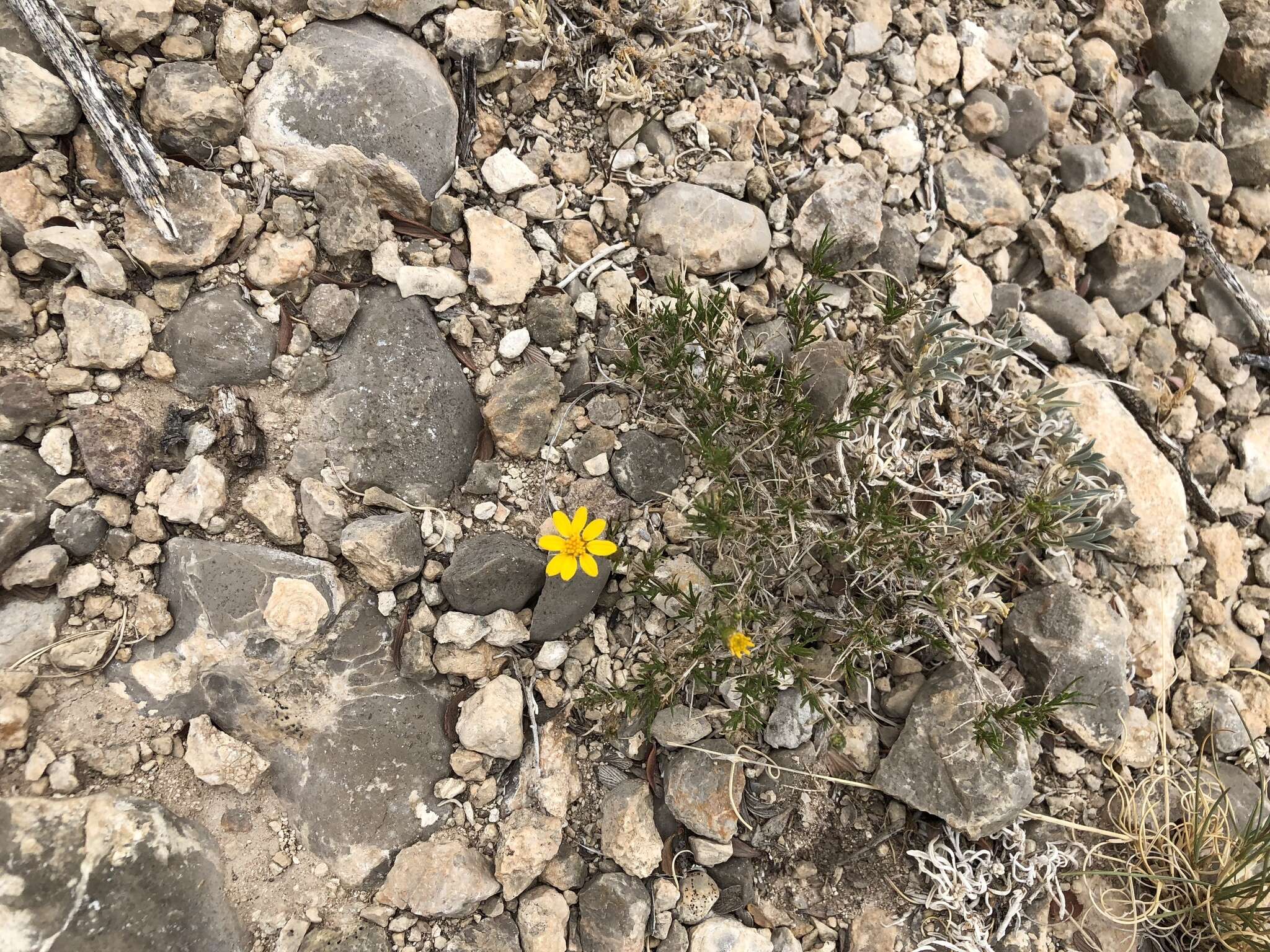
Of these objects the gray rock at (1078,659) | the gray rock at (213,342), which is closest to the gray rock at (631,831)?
the gray rock at (1078,659)

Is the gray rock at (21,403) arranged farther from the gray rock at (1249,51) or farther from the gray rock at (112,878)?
the gray rock at (1249,51)

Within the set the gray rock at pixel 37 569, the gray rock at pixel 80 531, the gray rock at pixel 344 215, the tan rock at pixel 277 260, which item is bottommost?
the gray rock at pixel 37 569

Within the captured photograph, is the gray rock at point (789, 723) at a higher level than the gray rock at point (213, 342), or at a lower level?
lower

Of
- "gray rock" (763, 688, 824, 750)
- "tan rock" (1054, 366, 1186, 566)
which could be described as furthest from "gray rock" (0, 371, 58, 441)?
"tan rock" (1054, 366, 1186, 566)

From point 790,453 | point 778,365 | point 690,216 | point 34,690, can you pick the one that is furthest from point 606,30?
point 34,690

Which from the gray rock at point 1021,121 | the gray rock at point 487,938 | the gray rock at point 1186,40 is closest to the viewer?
the gray rock at point 487,938

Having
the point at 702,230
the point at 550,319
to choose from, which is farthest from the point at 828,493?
the point at 550,319

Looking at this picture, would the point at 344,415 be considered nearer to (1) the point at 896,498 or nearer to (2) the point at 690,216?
(2) the point at 690,216
